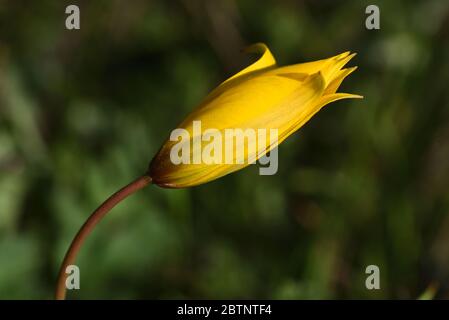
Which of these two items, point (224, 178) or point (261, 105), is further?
point (224, 178)

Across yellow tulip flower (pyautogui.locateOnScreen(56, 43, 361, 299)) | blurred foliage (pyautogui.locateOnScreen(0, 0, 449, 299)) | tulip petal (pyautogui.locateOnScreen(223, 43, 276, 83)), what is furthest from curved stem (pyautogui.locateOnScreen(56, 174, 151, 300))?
blurred foliage (pyautogui.locateOnScreen(0, 0, 449, 299))

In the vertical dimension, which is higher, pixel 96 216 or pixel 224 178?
pixel 224 178

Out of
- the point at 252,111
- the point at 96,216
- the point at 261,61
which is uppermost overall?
the point at 261,61

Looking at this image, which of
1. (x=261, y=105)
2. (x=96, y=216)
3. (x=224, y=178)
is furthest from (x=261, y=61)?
(x=224, y=178)

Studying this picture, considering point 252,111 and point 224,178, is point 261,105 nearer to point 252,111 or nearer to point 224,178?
point 252,111

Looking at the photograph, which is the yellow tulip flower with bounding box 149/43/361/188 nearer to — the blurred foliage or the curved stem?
the curved stem

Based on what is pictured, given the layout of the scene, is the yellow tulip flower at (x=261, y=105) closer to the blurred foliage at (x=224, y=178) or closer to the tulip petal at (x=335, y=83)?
the tulip petal at (x=335, y=83)

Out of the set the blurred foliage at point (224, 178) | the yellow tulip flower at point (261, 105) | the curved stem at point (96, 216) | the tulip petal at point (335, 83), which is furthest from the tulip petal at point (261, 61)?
the blurred foliage at point (224, 178)

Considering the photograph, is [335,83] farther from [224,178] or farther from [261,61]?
[224,178]
